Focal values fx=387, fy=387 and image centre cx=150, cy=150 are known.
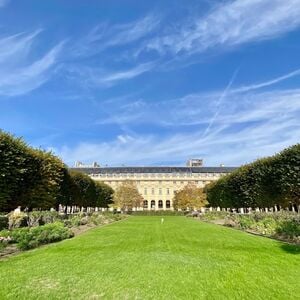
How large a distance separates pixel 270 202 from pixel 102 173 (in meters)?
105

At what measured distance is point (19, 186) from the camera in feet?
111

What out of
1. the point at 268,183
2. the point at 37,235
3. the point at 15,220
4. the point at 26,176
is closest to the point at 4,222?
the point at 15,220

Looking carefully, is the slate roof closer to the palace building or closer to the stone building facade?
the palace building

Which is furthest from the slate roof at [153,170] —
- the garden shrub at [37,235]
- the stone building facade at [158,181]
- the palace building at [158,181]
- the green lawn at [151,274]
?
the green lawn at [151,274]

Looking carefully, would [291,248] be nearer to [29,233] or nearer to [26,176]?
[29,233]

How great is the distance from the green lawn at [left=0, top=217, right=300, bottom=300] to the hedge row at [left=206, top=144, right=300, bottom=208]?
82.9ft

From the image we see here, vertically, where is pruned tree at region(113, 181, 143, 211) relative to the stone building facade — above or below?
below

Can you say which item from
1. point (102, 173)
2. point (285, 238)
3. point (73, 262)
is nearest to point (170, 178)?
point (102, 173)

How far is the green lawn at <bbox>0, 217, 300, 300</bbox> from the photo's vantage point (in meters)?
8.66

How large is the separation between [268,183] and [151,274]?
3700 centimetres

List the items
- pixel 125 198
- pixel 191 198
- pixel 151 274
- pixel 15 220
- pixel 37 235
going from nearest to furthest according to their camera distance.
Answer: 1. pixel 151 274
2. pixel 37 235
3. pixel 15 220
4. pixel 191 198
5. pixel 125 198

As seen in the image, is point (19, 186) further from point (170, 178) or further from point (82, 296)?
point (170, 178)

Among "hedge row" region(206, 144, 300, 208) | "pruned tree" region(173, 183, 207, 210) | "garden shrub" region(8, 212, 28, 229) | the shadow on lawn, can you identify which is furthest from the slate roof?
the shadow on lawn

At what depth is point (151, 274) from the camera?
10.3m
